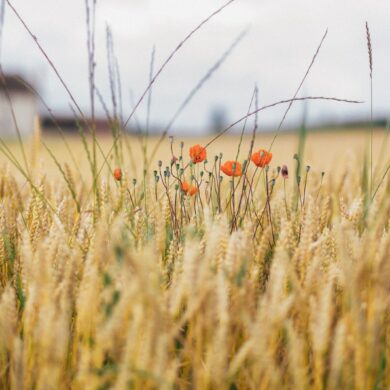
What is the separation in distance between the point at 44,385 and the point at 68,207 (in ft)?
3.60

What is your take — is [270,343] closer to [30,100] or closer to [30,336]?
[30,336]

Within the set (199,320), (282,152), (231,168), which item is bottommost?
(282,152)

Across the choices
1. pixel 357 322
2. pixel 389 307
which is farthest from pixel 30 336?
pixel 389 307

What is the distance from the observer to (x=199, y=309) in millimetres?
838

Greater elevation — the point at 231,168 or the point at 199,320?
the point at 231,168

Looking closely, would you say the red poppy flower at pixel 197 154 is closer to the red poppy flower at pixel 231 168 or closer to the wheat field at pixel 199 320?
the red poppy flower at pixel 231 168

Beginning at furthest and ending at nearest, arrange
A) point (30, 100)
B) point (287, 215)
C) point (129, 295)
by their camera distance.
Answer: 1. point (30, 100)
2. point (287, 215)
3. point (129, 295)

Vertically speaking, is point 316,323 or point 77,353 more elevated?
point 316,323

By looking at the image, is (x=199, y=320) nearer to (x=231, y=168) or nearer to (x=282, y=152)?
(x=231, y=168)

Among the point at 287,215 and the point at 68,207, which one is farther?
the point at 68,207

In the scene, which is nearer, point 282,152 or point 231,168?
point 231,168

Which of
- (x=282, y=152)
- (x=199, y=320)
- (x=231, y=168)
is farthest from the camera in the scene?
(x=282, y=152)

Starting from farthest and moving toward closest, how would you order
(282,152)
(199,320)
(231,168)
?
(282,152) < (231,168) < (199,320)

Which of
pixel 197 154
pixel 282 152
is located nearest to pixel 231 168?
pixel 197 154
